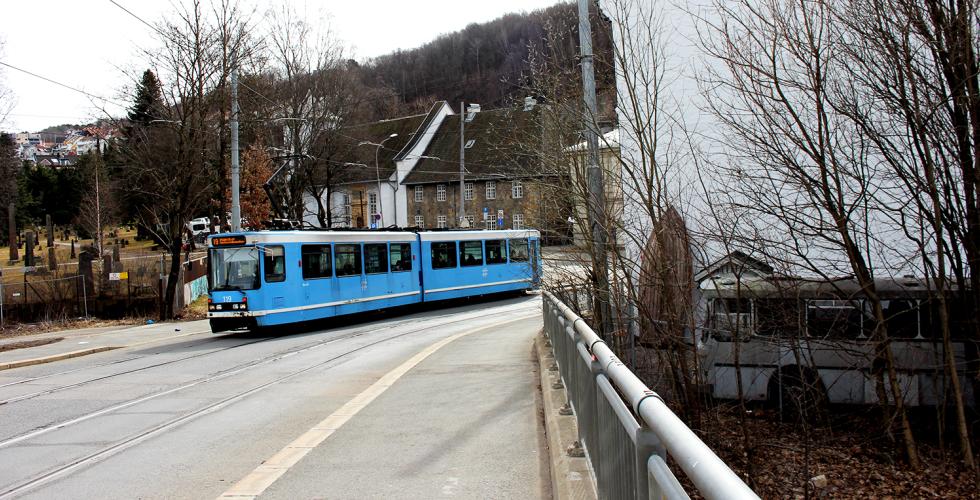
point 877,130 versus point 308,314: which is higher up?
point 877,130

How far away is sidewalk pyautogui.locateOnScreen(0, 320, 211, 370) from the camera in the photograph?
17.3 meters

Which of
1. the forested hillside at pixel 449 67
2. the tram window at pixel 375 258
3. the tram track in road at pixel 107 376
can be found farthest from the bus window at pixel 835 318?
the forested hillside at pixel 449 67

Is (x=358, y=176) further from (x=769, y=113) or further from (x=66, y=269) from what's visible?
(x=769, y=113)

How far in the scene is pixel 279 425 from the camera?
9.16m

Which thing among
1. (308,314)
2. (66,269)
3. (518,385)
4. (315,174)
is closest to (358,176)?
(315,174)

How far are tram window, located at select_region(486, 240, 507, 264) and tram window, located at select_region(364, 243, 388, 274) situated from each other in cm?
696

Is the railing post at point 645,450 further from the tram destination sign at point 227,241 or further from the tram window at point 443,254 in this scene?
the tram window at point 443,254

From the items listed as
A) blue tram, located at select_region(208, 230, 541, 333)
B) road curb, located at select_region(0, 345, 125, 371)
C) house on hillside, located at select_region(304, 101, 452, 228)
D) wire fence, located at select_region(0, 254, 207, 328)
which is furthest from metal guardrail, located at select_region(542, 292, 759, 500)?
house on hillside, located at select_region(304, 101, 452, 228)

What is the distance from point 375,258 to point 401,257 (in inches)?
60.2

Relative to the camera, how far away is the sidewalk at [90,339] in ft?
56.7

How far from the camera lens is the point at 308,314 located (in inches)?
883

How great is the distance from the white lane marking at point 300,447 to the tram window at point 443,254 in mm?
15654

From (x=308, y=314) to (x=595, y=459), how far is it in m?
18.2

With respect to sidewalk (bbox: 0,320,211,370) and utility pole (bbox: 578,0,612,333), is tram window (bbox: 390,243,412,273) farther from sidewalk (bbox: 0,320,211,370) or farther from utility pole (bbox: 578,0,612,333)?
utility pole (bbox: 578,0,612,333)
